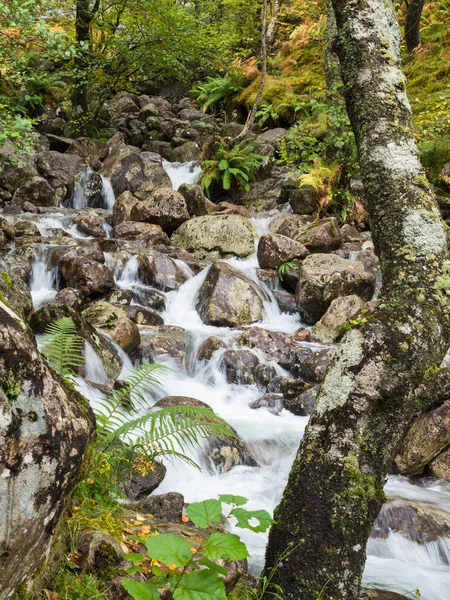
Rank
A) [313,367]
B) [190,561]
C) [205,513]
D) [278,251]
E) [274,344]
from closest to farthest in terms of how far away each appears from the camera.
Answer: [190,561], [205,513], [313,367], [274,344], [278,251]

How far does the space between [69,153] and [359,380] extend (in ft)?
50.5

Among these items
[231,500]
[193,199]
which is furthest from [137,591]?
[193,199]

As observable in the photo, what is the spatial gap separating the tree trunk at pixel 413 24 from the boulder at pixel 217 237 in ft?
32.6

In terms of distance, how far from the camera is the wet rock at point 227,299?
9.12 m

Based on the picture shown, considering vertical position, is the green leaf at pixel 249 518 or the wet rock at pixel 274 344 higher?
the green leaf at pixel 249 518

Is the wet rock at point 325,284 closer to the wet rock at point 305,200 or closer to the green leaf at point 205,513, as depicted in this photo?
the wet rock at point 305,200

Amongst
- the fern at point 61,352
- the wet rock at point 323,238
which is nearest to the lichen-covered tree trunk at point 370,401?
the fern at point 61,352

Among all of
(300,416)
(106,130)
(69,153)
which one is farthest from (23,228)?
(106,130)

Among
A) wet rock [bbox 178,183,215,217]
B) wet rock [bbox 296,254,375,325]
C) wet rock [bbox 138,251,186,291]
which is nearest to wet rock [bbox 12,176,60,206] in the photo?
wet rock [bbox 178,183,215,217]

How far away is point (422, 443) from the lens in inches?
208

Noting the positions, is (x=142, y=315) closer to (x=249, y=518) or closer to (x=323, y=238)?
(x=323, y=238)

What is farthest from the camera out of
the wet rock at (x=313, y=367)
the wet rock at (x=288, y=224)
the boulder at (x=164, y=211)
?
the boulder at (x=164, y=211)

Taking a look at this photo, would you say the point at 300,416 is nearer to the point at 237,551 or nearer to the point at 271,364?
the point at 271,364

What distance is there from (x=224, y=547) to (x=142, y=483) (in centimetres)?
268
